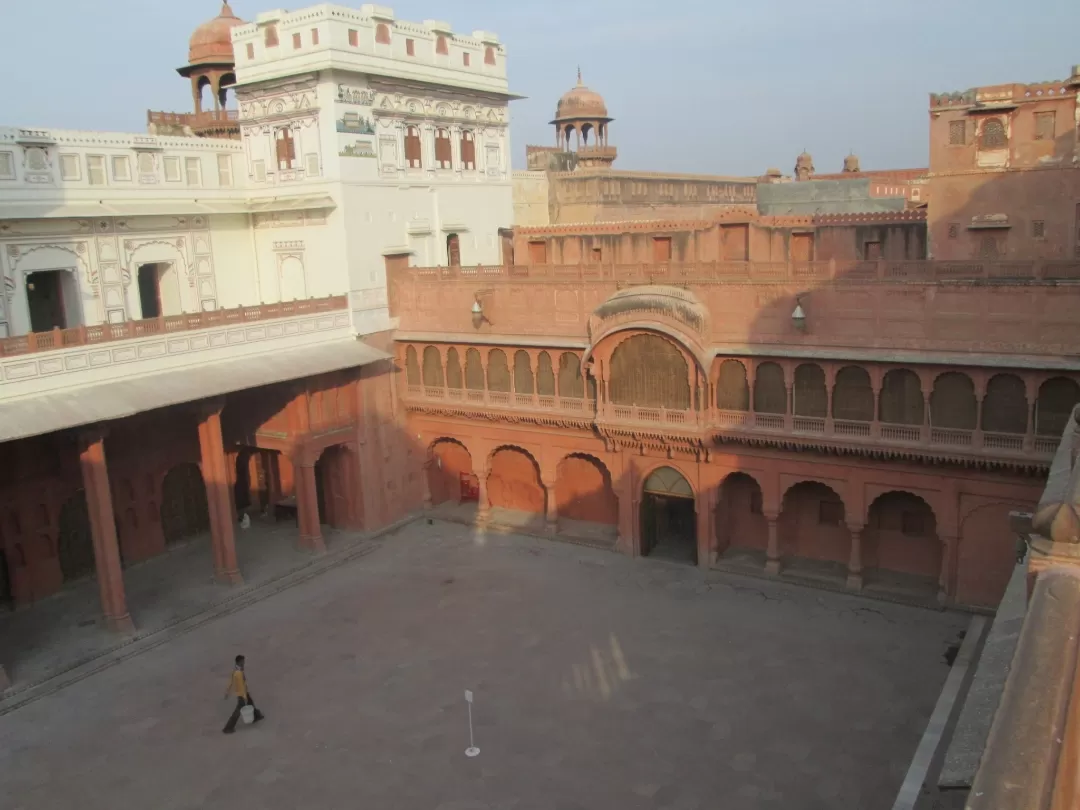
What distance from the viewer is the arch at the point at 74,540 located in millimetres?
21453

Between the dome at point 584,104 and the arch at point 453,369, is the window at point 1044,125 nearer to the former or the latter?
the arch at point 453,369

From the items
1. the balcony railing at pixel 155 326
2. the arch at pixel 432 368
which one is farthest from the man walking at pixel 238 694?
the arch at pixel 432 368

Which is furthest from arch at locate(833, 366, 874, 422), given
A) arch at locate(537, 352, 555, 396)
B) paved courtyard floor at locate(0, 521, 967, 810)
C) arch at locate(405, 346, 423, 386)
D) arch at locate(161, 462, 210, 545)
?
arch at locate(161, 462, 210, 545)

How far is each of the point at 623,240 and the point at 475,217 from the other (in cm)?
487

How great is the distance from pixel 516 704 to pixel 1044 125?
1867 cm

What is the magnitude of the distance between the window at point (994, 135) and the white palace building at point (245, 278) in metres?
14.0

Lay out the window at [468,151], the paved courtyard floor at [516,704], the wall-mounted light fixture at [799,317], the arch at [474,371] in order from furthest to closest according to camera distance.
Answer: the window at [468,151] → the arch at [474,371] → the wall-mounted light fixture at [799,317] → the paved courtyard floor at [516,704]

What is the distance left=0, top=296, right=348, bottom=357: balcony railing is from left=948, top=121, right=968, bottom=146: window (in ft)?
53.1

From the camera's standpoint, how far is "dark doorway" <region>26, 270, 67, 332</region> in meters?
22.3

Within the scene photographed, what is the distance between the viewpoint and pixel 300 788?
Answer: 1421 cm

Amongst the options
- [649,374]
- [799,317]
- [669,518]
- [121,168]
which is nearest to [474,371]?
[649,374]

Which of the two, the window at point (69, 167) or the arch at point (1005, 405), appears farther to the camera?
the window at point (69, 167)

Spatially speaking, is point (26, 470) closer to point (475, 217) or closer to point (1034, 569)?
point (475, 217)

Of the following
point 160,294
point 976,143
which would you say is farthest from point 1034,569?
point 160,294
